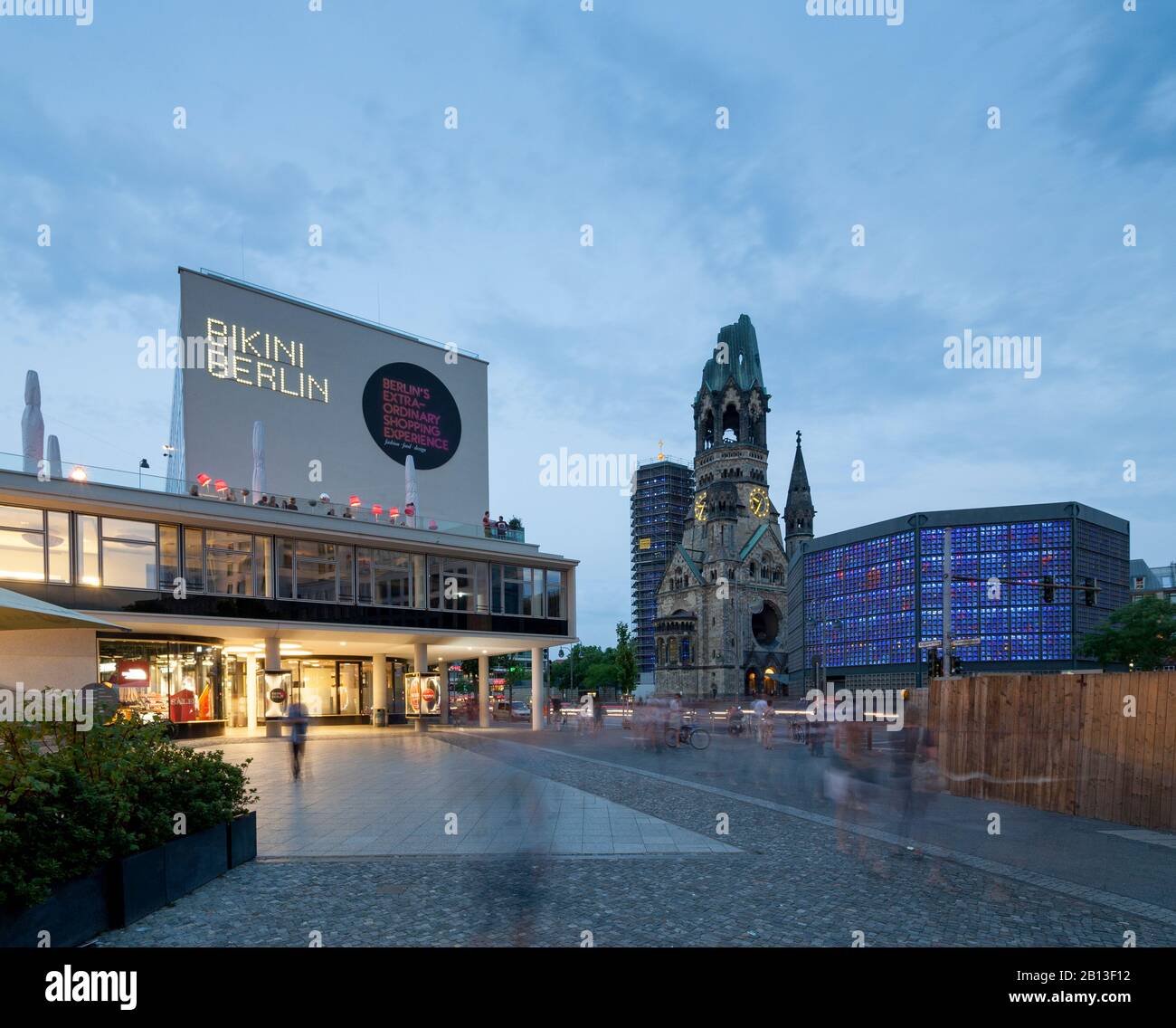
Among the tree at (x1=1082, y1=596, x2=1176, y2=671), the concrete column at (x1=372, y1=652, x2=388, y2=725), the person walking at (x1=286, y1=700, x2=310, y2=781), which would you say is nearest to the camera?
the person walking at (x1=286, y1=700, x2=310, y2=781)

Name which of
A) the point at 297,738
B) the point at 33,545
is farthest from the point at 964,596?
the point at 33,545

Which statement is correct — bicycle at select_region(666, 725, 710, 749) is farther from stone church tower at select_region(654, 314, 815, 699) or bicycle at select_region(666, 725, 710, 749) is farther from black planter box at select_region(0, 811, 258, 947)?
stone church tower at select_region(654, 314, 815, 699)

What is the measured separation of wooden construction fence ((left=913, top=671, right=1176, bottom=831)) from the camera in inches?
520

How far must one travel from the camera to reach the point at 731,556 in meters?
129

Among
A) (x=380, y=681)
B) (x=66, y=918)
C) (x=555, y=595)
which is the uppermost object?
(x=66, y=918)

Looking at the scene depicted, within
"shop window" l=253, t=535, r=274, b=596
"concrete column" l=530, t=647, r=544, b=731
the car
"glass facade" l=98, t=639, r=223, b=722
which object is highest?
"shop window" l=253, t=535, r=274, b=596

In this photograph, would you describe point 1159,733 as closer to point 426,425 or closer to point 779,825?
point 779,825

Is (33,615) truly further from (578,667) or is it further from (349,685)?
(578,667)

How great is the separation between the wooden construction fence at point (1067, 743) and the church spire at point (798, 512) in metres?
125

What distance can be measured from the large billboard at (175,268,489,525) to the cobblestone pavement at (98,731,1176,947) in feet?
113

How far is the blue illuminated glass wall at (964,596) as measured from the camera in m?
74.1

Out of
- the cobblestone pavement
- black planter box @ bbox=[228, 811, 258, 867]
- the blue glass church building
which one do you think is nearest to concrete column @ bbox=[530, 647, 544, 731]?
black planter box @ bbox=[228, 811, 258, 867]

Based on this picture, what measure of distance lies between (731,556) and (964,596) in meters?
54.4
